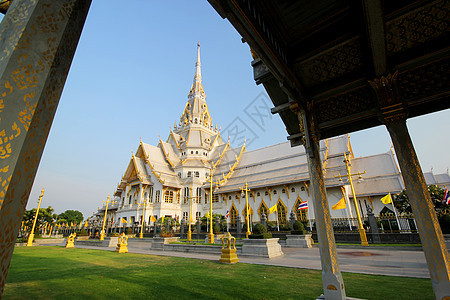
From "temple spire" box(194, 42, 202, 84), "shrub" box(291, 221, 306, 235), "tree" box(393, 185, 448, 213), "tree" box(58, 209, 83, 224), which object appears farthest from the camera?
"tree" box(58, 209, 83, 224)

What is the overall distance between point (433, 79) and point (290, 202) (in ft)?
68.0

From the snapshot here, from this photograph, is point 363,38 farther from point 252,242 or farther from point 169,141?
point 169,141

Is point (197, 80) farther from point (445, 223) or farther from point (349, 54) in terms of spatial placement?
point (349, 54)

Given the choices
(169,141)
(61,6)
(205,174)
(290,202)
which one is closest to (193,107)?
(169,141)

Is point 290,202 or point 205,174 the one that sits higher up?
point 205,174

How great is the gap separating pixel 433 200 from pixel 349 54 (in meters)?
20.0

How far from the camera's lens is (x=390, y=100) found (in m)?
3.65

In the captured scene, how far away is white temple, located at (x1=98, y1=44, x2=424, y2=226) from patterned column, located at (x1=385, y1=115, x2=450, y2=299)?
1756 centimetres

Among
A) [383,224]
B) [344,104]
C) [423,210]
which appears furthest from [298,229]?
[423,210]

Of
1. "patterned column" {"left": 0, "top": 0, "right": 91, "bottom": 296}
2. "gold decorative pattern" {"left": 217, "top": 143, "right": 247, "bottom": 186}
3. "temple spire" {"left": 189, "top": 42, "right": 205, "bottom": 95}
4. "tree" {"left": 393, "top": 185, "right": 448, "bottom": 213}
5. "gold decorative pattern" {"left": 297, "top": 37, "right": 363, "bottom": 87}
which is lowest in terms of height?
"patterned column" {"left": 0, "top": 0, "right": 91, "bottom": 296}

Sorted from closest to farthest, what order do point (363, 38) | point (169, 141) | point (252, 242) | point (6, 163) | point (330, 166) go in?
point (6, 163)
point (363, 38)
point (252, 242)
point (330, 166)
point (169, 141)

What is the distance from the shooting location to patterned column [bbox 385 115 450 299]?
282 cm

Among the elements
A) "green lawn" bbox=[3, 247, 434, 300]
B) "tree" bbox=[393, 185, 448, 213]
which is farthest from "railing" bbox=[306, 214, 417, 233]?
"green lawn" bbox=[3, 247, 434, 300]

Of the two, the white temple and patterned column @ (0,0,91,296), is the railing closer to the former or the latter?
the white temple
